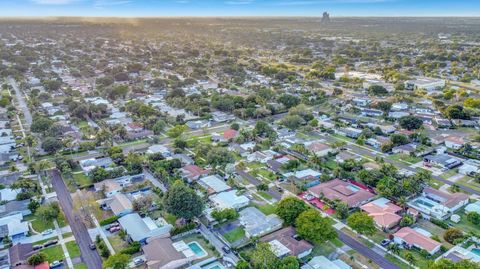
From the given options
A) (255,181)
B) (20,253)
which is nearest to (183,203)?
(255,181)

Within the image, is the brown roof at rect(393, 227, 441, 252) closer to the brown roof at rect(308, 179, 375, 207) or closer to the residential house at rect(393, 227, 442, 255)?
the residential house at rect(393, 227, 442, 255)

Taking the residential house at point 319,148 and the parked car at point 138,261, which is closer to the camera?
the parked car at point 138,261

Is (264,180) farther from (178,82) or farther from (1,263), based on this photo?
(178,82)

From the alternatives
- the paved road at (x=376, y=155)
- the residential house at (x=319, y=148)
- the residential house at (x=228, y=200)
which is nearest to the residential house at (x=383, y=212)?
the paved road at (x=376, y=155)

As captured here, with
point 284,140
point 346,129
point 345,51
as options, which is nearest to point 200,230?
point 284,140

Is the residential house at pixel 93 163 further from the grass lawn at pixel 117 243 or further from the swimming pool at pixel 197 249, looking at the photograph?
the swimming pool at pixel 197 249

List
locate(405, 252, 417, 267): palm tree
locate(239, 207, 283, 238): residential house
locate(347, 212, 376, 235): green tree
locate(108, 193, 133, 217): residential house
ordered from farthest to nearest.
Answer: locate(108, 193, 133, 217): residential house < locate(239, 207, 283, 238): residential house < locate(347, 212, 376, 235): green tree < locate(405, 252, 417, 267): palm tree

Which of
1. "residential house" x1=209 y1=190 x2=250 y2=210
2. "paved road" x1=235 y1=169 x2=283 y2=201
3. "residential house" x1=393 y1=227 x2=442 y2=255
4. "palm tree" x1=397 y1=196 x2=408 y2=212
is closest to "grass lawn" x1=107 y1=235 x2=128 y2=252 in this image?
"residential house" x1=209 y1=190 x2=250 y2=210
